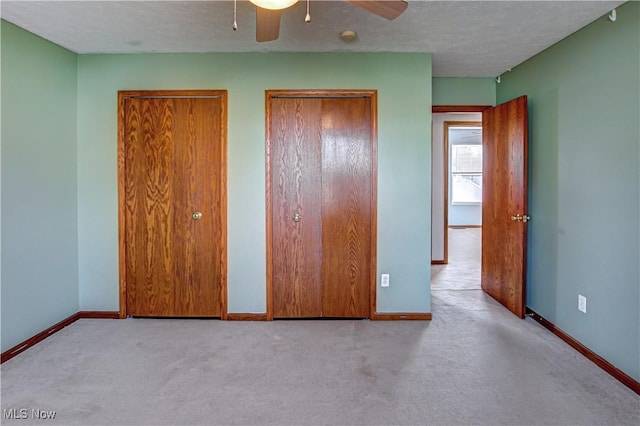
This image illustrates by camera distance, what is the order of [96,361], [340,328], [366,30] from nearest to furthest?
[96,361] < [366,30] < [340,328]

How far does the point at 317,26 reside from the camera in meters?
2.84

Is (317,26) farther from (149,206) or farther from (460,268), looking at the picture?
(460,268)

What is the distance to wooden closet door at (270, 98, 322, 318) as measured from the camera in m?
3.47

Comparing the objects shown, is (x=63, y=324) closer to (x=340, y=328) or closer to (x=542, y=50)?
(x=340, y=328)

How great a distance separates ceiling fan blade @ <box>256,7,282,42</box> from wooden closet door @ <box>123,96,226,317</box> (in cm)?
131

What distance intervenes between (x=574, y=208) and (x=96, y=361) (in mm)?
3643

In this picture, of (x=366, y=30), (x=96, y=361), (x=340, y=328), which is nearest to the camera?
(x=96, y=361)

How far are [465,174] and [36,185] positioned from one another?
31.8ft

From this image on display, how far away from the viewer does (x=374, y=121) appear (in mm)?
3445

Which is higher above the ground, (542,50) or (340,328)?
(542,50)

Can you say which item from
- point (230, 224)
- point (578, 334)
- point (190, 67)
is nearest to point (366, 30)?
point (190, 67)

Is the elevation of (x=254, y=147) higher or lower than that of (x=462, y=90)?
lower

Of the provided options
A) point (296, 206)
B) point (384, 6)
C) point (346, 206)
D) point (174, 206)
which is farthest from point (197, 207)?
point (384, 6)

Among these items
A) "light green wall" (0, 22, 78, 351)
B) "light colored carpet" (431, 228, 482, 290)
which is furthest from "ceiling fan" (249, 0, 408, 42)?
"light colored carpet" (431, 228, 482, 290)
